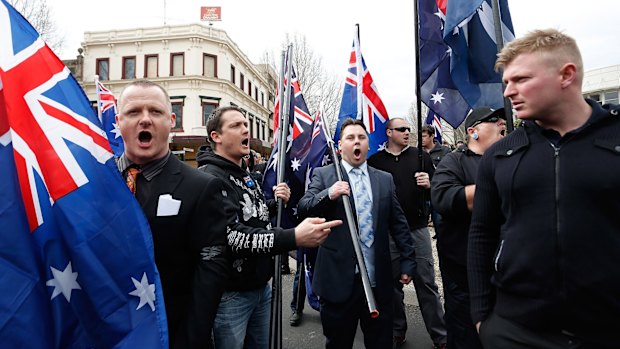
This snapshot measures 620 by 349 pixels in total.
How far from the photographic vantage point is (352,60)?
186 inches

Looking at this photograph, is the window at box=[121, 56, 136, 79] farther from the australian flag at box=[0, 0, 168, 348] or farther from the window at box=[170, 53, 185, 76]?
the australian flag at box=[0, 0, 168, 348]

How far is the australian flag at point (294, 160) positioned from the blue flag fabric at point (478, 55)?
5.68ft

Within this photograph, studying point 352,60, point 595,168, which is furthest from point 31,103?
point 352,60

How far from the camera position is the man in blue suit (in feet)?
9.42

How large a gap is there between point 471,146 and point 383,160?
1.68 metres

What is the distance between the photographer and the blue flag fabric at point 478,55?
3.26 m

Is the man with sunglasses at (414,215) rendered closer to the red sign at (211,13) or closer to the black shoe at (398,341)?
the black shoe at (398,341)

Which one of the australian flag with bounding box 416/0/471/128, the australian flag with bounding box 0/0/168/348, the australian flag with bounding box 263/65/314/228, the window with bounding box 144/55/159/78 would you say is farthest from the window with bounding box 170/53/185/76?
the australian flag with bounding box 0/0/168/348

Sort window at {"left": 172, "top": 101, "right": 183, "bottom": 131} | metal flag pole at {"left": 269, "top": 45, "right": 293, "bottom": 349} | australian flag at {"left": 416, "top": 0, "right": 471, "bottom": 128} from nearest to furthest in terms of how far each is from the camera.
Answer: metal flag pole at {"left": 269, "top": 45, "right": 293, "bottom": 349} < australian flag at {"left": 416, "top": 0, "right": 471, "bottom": 128} < window at {"left": 172, "top": 101, "right": 183, "bottom": 131}

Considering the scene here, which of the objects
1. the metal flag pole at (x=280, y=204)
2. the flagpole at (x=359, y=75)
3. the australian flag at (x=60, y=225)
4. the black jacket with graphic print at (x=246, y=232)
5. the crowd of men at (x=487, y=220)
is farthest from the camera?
the flagpole at (x=359, y=75)

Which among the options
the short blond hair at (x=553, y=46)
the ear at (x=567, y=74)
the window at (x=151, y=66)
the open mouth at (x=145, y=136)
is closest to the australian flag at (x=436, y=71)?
the short blond hair at (x=553, y=46)

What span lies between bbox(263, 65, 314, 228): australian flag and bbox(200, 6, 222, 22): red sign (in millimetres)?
35437

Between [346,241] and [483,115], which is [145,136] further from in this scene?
[483,115]

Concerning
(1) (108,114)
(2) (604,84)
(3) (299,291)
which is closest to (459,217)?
(3) (299,291)
